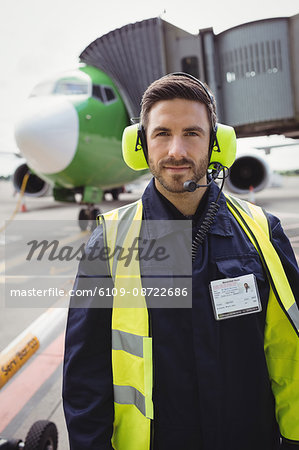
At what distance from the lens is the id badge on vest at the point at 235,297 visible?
1177 millimetres

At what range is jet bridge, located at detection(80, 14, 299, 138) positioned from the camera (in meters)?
7.75

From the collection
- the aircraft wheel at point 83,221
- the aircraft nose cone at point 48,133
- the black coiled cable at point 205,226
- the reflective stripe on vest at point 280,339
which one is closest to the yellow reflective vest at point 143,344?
the reflective stripe on vest at point 280,339

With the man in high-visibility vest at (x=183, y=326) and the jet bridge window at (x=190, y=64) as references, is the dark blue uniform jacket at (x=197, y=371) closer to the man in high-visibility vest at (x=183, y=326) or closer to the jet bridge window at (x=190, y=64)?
the man in high-visibility vest at (x=183, y=326)

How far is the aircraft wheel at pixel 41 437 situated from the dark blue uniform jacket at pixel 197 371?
65cm

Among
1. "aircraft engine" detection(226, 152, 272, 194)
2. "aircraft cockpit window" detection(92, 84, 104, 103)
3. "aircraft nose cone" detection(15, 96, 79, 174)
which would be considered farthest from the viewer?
"aircraft engine" detection(226, 152, 272, 194)

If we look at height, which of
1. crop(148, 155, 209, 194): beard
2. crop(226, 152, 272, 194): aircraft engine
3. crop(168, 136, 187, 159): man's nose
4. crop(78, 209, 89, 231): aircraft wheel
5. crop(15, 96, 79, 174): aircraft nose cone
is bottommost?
crop(78, 209, 89, 231): aircraft wheel

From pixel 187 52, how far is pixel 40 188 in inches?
293

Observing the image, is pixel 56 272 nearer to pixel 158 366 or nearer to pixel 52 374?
pixel 52 374

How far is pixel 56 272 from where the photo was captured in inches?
214

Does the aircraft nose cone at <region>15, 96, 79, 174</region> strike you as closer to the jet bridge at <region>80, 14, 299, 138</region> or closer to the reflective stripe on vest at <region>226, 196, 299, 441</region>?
the jet bridge at <region>80, 14, 299, 138</region>

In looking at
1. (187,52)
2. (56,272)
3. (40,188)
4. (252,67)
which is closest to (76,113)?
(56,272)

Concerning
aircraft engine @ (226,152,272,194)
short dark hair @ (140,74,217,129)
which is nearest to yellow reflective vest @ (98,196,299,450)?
short dark hair @ (140,74,217,129)

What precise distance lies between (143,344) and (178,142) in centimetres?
76

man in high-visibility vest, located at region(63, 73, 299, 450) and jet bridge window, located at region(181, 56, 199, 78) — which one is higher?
jet bridge window, located at region(181, 56, 199, 78)
